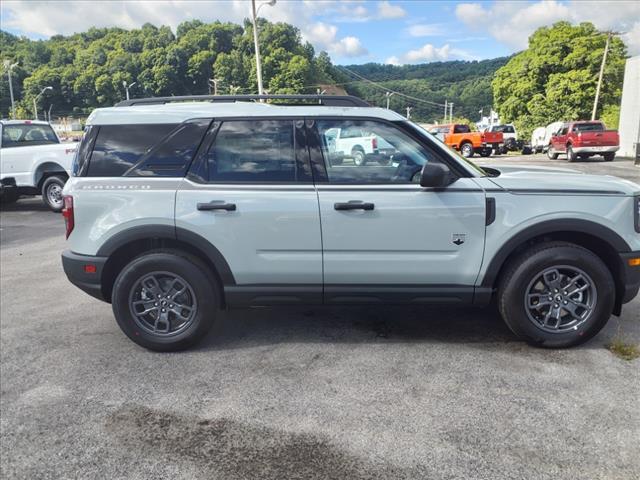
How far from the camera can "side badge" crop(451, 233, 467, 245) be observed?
372cm

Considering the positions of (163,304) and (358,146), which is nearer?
(358,146)

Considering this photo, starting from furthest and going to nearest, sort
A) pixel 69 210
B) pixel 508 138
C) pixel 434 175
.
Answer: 1. pixel 508 138
2. pixel 69 210
3. pixel 434 175

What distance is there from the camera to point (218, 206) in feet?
12.3

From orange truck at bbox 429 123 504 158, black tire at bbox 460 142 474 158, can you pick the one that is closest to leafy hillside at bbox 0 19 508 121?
orange truck at bbox 429 123 504 158

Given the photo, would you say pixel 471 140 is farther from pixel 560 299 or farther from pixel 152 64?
pixel 152 64

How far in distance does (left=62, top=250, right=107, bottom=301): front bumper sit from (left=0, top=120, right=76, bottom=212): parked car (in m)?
8.08

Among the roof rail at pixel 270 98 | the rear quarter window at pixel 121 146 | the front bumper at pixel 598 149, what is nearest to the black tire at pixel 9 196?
the roof rail at pixel 270 98

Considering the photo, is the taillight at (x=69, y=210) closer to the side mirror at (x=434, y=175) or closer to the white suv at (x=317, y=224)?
the white suv at (x=317, y=224)

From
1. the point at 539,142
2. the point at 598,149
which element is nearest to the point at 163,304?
the point at 598,149

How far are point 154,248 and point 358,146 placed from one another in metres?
1.74

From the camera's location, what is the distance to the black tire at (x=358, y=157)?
386cm

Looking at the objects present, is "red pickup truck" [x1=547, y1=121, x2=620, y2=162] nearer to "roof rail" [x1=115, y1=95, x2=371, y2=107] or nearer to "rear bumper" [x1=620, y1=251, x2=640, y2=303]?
"rear bumper" [x1=620, y1=251, x2=640, y2=303]

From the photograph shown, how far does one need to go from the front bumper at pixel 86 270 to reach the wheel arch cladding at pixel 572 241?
113 inches

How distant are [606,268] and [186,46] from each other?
100447mm
